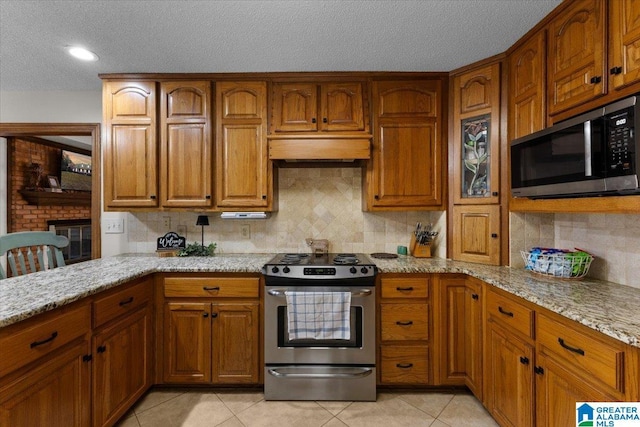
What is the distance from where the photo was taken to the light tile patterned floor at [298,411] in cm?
187

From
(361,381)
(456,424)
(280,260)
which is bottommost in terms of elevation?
(456,424)

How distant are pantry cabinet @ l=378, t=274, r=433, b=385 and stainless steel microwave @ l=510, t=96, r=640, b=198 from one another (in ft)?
3.15

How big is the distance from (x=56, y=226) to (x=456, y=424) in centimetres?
595

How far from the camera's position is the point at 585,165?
1.38m

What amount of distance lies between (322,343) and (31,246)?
2.14 meters

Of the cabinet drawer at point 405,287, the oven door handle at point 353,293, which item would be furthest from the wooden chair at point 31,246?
the cabinet drawer at point 405,287

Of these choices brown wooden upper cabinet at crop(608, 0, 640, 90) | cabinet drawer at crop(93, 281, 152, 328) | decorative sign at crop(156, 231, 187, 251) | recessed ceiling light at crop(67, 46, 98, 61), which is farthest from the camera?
decorative sign at crop(156, 231, 187, 251)

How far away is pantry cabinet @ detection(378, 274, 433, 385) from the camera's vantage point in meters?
2.15

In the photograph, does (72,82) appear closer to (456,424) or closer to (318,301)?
(318,301)

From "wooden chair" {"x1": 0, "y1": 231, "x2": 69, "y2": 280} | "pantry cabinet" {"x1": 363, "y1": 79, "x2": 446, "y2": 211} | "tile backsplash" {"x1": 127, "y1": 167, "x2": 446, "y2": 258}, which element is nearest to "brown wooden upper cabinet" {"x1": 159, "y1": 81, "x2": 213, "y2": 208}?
"tile backsplash" {"x1": 127, "y1": 167, "x2": 446, "y2": 258}

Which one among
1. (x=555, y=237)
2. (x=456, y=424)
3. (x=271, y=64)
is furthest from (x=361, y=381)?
(x=271, y=64)
